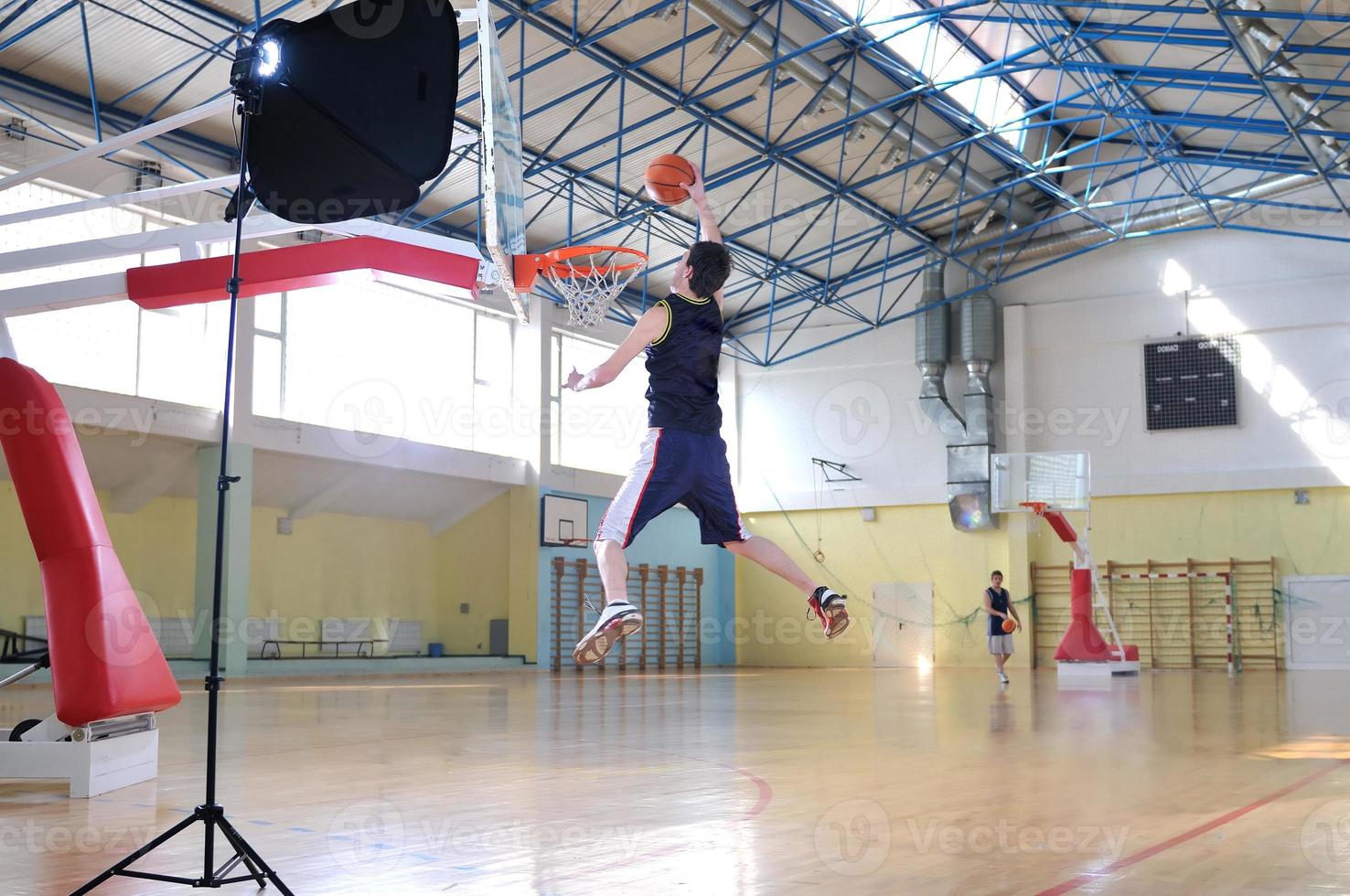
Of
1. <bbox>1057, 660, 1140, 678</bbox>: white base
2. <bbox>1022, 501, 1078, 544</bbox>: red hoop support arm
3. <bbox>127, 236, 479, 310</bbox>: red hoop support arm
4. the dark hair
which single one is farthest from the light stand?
<bbox>1022, 501, 1078, 544</bbox>: red hoop support arm

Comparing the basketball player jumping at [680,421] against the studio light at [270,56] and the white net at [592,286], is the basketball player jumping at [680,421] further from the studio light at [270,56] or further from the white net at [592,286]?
the white net at [592,286]

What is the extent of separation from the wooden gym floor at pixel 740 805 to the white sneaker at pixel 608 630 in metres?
0.70

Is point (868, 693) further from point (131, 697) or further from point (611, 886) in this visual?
point (611, 886)

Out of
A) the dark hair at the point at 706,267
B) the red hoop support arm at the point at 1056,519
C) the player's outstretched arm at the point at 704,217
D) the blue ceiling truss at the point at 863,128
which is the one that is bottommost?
the red hoop support arm at the point at 1056,519

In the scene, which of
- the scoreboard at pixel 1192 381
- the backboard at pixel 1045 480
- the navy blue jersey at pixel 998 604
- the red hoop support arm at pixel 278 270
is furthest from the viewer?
the scoreboard at pixel 1192 381

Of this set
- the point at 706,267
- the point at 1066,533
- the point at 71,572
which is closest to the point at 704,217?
the point at 706,267

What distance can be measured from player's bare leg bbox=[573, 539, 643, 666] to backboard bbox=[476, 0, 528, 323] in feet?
13.8

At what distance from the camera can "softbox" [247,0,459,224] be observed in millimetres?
4387

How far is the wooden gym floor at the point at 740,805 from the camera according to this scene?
4000 mm

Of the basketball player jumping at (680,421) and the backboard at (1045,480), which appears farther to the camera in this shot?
the backboard at (1045,480)

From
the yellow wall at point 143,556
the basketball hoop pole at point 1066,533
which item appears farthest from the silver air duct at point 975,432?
the yellow wall at point 143,556

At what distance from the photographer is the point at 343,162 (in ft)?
14.7

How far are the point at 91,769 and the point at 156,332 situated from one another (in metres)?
15.5

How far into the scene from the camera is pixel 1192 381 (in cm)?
2644
